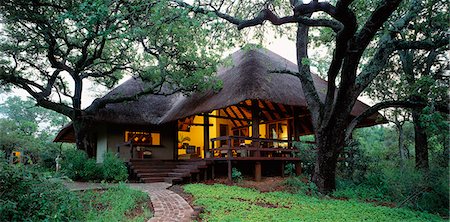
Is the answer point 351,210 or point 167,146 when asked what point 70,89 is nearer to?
point 167,146

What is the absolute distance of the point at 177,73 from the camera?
12492 millimetres

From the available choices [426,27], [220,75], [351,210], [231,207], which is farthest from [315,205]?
[220,75]

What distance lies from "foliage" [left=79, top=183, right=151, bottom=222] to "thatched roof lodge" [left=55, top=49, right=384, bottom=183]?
169 inches

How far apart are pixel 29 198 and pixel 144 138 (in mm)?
10595

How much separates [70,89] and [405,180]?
14.0 m

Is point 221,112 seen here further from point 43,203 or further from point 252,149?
point 43,203

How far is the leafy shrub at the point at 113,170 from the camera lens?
11.2 metres

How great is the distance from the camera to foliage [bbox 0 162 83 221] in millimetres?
4504

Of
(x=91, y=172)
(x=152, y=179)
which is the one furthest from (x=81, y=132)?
(x=152, y=179)

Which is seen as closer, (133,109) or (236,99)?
(236,99)

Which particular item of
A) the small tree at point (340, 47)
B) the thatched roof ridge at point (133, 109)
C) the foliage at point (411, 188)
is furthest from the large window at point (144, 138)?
the foliage at point (411, 188)

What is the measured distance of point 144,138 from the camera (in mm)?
15328

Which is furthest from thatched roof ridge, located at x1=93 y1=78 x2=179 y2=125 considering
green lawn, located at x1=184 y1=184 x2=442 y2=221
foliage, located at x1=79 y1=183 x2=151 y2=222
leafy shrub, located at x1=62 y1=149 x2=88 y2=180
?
green lawn, located at x1=184 y1=184 x2=442 y2=221

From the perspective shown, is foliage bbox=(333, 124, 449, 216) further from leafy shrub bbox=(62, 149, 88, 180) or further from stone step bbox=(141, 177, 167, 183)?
leafy shrub bbox=(62, 149, 88, 180)
